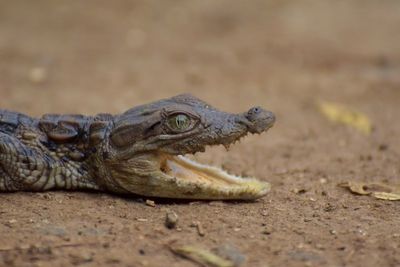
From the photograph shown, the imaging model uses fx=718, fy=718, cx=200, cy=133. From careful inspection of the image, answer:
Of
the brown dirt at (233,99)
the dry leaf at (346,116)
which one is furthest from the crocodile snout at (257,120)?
the dry leaf at (346,116)

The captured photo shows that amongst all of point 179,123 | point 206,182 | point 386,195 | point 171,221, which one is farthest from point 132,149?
point 386,195

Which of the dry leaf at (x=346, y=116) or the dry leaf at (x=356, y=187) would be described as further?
the dry leaf at (x=346, y=116)

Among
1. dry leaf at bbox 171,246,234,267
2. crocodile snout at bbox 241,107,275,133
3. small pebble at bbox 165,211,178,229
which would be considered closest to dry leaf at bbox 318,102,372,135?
crocodile snout at bbox 241,107,275,133

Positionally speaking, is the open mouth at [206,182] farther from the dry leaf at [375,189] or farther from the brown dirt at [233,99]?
the dry leaf at [375,189]

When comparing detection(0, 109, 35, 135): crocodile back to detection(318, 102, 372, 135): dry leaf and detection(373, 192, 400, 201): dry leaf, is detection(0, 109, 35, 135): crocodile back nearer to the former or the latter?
detection(373, 192, 400, 201): dry leaf

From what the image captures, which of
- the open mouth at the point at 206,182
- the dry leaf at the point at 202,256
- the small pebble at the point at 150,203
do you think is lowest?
the dry leaf at the point at 202,256

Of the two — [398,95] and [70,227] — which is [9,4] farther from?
[70,227]
